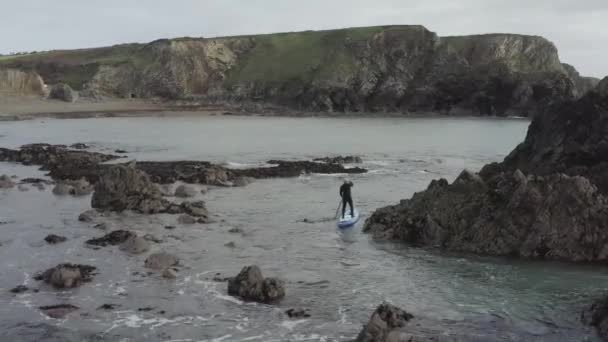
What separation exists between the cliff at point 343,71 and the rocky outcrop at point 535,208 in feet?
318

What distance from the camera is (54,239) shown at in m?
26.6

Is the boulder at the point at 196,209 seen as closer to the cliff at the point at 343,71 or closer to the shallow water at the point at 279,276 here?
the shallow water at the point at 279,276

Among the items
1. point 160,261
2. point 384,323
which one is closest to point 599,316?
point 384,323

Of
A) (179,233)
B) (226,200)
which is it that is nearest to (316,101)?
(226,200)

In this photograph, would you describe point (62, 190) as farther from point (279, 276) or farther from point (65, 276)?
point (279, 276)

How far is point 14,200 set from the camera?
117ft

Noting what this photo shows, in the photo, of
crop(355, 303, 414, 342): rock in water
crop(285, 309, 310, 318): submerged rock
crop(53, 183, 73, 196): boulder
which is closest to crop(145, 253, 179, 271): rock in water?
crop(285, 309, 310, 318): submerged rock

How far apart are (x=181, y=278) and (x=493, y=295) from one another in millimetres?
10257

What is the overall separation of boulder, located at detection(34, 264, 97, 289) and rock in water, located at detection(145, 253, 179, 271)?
2.03 m

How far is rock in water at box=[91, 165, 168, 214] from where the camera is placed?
33.1 m

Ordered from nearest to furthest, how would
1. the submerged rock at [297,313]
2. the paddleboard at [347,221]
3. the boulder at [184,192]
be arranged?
the submerged rock at [297,313]
the paddleboard at [347,221]
the boulder at [184,192]

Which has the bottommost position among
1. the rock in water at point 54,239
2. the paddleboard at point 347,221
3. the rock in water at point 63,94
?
the rock in water at point 54,239

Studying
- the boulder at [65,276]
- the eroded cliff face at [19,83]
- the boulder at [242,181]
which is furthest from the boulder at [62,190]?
the eroded cliff face at [19,83]

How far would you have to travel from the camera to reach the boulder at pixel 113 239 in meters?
26.3
